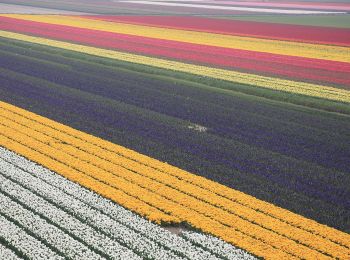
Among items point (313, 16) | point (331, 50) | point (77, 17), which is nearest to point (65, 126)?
point (331, 50)

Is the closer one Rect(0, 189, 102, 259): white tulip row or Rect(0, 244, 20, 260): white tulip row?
Rect(0, 244, 20, 260): white tulip row

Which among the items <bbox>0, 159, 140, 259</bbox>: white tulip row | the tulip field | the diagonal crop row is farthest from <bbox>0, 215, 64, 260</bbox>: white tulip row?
the diagonal crop row

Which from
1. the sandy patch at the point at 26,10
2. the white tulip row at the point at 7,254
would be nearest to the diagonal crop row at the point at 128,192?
the white tulip row at the point at 7,254

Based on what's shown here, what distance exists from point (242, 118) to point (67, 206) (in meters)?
9.32

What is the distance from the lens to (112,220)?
1151 cm

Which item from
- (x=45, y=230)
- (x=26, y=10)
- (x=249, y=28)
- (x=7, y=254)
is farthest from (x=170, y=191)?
(x=26, y=10)

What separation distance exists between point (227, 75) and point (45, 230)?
1811 centimetres

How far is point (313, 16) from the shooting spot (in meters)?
65.6

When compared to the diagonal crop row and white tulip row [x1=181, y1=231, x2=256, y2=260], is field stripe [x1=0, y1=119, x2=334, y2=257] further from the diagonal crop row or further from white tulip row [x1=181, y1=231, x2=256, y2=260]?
white tulip row [x1=181, y1=231, x2=256, y2=260]

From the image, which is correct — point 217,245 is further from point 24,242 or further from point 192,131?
point 192,131

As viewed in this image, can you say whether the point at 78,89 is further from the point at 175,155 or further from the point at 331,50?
the point at 331,50

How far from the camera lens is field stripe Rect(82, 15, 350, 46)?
43.8 m

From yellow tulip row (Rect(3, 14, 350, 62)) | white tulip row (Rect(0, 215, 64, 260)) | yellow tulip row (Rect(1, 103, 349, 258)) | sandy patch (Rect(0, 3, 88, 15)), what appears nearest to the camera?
white tulip row (Rect(0, 215, 64, 260))

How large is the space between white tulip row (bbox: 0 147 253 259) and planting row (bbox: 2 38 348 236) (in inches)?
121
